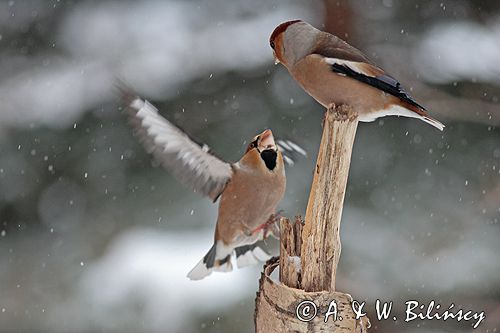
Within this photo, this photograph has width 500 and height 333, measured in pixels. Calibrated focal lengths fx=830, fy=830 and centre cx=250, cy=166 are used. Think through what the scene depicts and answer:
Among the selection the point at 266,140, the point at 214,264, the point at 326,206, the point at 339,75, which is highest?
the point at 339,75

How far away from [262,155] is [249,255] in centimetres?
30

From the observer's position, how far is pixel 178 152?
1.60 metres

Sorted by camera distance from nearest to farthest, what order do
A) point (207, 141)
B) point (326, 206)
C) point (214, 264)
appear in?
1. point (326, 206)
2. point (214, 264)
3. point (207, 141)

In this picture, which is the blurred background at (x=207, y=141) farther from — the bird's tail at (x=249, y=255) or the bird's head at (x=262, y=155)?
the bird's head at (x=262, y=155)

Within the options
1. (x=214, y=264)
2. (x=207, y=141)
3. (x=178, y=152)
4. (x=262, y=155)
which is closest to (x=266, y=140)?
(x=262, y=155)

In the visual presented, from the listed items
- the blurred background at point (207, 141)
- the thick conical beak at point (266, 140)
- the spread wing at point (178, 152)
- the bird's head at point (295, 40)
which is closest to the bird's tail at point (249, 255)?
the spread wing at point (178, 152)

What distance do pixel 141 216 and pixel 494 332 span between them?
119 centimetres

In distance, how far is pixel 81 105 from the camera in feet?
8.04

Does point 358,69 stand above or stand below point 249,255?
above

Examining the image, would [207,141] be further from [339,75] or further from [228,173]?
[339,75]

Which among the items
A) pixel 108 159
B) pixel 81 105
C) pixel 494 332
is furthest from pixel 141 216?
pixel 494 332

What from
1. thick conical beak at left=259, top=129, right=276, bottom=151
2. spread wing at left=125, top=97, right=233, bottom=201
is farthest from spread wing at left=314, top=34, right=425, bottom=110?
spread wing at left=125, top=97, right=233, bottom=201

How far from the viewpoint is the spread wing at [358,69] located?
61.5 inches

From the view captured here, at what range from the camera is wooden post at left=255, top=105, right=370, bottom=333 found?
146cm
